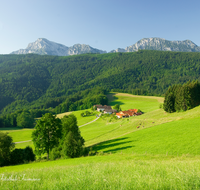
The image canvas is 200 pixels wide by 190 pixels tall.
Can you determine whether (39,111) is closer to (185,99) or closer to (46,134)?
(46,134)

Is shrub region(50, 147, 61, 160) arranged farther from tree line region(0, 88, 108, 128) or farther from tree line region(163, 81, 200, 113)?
tree line region(0, 88, 108, 128)

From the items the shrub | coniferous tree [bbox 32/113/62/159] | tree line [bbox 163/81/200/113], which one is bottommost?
the shrub

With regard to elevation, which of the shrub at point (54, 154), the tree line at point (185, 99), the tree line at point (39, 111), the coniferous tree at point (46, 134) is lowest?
the tree line at point (39, 111)

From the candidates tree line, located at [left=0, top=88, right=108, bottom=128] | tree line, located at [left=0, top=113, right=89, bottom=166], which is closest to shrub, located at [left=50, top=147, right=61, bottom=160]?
tree line, located at [left=0, top=113, right=89, bottom=166]

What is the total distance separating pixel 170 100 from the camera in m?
48.7

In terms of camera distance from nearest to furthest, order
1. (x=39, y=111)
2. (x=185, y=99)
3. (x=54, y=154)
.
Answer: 1. (x=54, y=154)
2. (x=185, y=99)
3. (x=39, y=111)

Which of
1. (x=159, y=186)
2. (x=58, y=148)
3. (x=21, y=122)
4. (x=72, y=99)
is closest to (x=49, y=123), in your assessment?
(x=58, y=148)

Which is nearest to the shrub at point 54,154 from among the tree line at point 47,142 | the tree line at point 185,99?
the tree line at point 47,142

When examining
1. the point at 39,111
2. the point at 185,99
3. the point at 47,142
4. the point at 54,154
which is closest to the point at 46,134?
the point at 47,142

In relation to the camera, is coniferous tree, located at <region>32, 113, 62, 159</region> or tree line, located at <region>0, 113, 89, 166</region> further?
coniferous tree, located at <region>32, 113, 62, 159</region>

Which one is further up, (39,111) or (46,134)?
(46,134)

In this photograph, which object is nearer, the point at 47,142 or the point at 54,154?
the point at 54,154

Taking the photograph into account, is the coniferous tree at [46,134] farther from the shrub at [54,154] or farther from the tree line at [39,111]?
the tree line at [39,111]

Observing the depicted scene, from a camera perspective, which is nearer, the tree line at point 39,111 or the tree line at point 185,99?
the tree line at point 185,99
